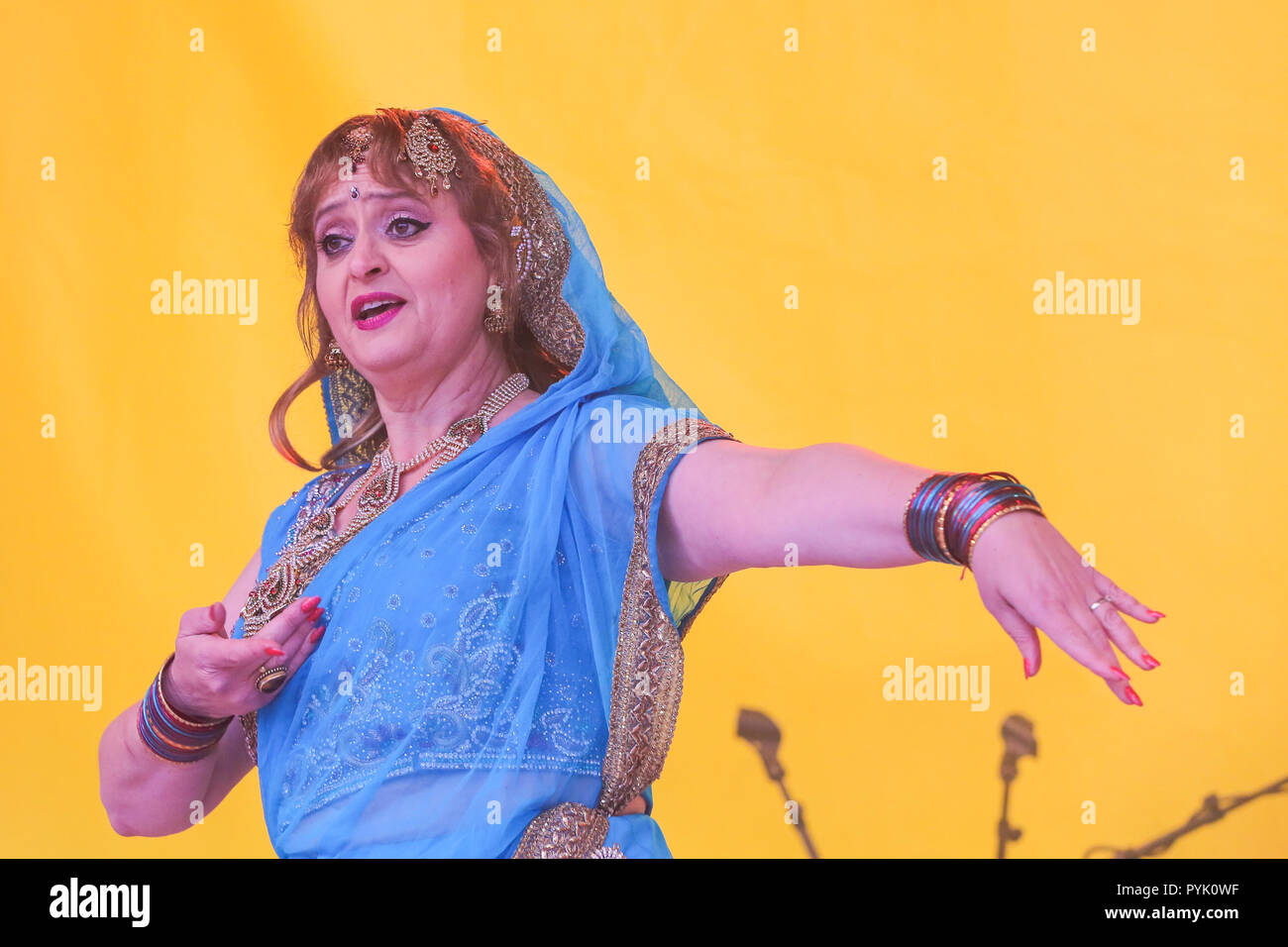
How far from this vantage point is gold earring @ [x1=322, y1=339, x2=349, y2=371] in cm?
220

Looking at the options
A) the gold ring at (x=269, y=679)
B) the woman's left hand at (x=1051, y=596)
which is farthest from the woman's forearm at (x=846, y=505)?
the gold ring at (x=269, y=679)

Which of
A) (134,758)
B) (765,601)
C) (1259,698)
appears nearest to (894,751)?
(765,601)

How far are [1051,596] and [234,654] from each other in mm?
1052

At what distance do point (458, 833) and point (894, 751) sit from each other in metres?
1.20

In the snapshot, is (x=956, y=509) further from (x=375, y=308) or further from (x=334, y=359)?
(x=334, y=359)

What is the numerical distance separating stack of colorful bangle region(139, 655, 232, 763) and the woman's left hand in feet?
3.78

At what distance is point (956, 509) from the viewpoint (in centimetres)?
143

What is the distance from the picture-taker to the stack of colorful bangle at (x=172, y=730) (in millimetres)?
1957

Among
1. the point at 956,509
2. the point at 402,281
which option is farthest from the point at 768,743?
the point at 956,509

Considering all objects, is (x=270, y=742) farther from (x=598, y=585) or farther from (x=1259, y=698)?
(x=1259, y=698)

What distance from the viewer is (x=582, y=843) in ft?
5.59

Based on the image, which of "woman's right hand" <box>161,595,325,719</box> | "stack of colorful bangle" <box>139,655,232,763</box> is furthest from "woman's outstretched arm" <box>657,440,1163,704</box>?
"stack of colorful bangle" <box>139,655,232,763</box>
